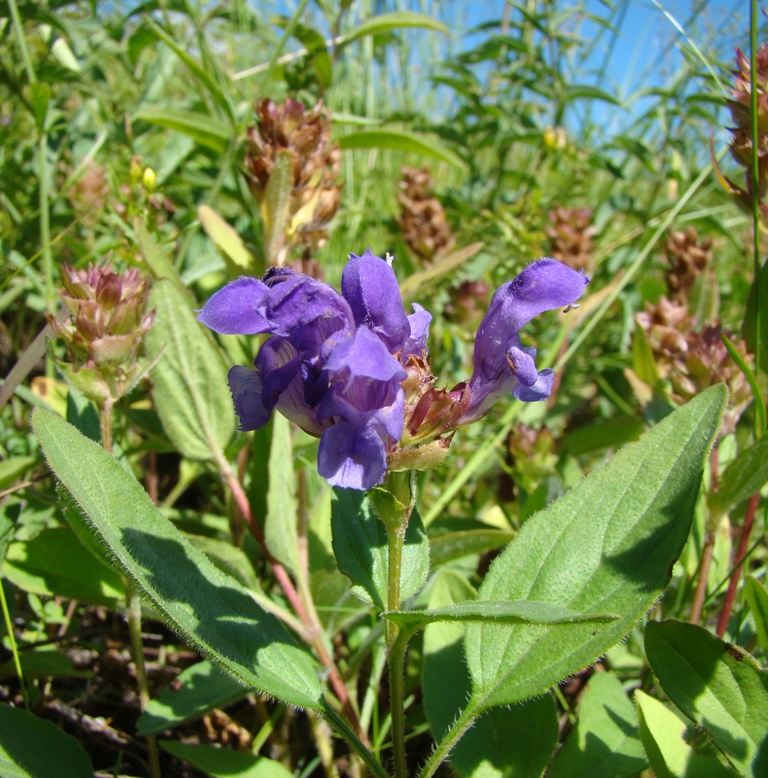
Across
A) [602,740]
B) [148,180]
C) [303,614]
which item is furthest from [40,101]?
[602,740]

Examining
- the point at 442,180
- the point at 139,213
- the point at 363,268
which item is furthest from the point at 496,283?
the point at 442,180

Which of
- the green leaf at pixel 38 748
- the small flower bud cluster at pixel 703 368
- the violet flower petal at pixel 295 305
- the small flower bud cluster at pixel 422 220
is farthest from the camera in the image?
the small flower bud cluster at pixel 422 220

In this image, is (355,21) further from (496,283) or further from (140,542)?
(140,542)

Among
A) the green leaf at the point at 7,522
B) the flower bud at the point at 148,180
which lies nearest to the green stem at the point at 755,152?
the flower bud at the point at 148,180

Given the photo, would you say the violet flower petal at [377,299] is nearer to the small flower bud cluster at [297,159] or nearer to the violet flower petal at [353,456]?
the violet flower petal at [353,456]

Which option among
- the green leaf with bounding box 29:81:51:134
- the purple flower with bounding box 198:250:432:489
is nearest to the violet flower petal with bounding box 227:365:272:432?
the purple flower with bounding box 198:250:432:489

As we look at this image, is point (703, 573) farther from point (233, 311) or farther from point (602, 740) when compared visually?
point (233, 311)
